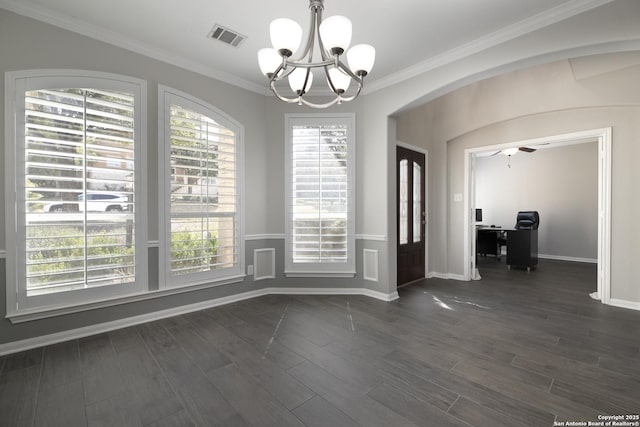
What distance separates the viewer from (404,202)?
15.4 ft

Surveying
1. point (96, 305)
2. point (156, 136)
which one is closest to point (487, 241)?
point (156, 136)

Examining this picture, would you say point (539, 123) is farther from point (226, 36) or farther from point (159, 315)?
point (159, 315)

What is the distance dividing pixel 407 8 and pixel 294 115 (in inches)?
78.9

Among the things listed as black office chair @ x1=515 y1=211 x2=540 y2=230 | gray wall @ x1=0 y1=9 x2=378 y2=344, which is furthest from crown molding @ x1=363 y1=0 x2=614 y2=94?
black office chair @ x1=515 y1=211 x2=540 y2=230

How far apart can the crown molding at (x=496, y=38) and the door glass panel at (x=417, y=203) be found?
5.59 feet

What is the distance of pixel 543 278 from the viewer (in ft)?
16.9

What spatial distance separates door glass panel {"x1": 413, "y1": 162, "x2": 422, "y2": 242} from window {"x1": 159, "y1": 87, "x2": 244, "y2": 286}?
2.93 meters

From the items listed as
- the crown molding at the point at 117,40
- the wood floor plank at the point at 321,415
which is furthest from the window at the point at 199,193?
the wood floor plank at the point at 321,415

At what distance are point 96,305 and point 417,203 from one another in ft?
15.1

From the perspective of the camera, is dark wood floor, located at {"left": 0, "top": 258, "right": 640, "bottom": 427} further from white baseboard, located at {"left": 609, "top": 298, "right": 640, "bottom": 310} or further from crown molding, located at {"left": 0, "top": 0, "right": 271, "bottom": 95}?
crown molding, located at {"left": 0, "top": 0, "right": 271, "bottom": 95}

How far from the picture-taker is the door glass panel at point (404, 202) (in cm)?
461

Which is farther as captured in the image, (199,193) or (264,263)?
(264,263)

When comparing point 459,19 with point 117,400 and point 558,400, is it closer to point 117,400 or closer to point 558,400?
point 558,400

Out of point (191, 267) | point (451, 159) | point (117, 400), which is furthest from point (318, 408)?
point (451, 159)
